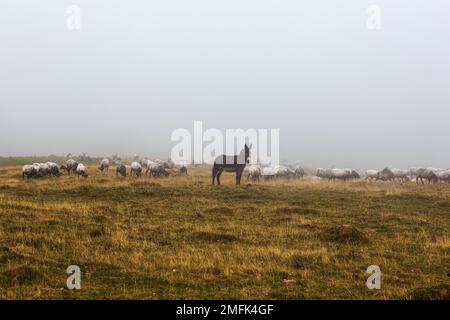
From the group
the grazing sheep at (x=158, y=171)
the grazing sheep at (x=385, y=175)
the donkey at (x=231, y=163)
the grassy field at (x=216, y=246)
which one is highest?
the donkey at (x=231, y=163)

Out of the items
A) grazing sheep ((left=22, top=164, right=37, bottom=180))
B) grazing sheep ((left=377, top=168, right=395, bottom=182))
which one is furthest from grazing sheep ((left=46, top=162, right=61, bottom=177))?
grazing sheep ((left=377, top=168, right=395, bottom=182))

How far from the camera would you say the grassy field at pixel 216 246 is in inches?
424

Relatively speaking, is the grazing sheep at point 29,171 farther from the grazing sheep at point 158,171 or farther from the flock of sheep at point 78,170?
the grazing sheep at point 158,171

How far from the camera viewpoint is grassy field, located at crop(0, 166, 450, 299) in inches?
424

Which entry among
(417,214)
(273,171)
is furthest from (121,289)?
(273,171)

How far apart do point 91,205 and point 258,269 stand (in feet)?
40.0

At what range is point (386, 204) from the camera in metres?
25.6

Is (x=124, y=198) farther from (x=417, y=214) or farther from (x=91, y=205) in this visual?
(x=417, y=214)

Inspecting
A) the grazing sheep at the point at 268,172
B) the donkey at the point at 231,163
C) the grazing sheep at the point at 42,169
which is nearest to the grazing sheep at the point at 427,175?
the grazing sheep at the point at 268,172

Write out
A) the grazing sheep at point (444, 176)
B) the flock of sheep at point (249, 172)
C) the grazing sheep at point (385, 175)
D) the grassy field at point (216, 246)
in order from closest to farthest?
1. the grassy field at point (216, 246)
2. the flock of sheep at point (249, 172)
3. the grazing sheep at point (444, 176)
4. the grazing sheep at point (385, 175)

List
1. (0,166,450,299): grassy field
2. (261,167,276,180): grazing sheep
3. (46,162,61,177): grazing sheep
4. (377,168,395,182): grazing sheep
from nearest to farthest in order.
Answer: (0,166,450,299): grassy field → (46,162,61,177): grazing sheep → (261,167,276,180): grazing sheep → (377,168,395,182): grazing sheep

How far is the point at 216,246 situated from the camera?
49.0ft

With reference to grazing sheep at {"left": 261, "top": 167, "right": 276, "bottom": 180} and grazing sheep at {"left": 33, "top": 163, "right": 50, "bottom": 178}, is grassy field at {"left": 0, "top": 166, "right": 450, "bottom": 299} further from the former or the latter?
grazing sheep at {"left": 261, "top": 167, "right": 276, "bottom": 180}

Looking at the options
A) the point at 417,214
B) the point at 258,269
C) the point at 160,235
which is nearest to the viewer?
the point at 258,269
